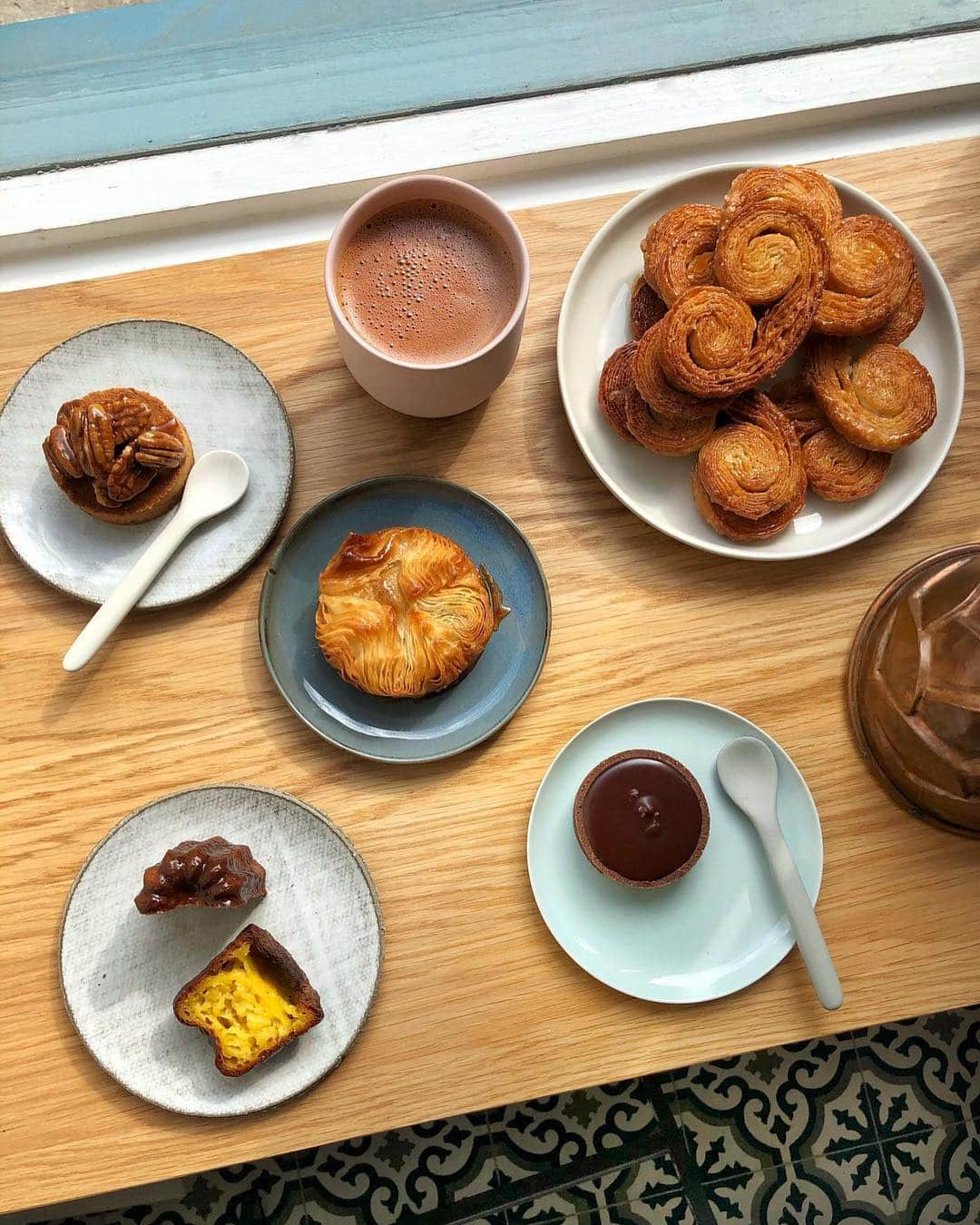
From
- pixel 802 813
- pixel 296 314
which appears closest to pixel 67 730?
pixel 296 314

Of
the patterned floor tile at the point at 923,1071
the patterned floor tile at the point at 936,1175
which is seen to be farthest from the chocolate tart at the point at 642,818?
the patterned floor tile at the point at 936,1175

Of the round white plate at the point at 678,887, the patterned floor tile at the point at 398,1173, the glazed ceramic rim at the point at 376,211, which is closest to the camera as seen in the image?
the glazed ceramic rim at the point at 376,211

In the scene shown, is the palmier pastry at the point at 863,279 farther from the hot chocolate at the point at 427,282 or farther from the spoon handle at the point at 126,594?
the spoon handle at the point at 126,594

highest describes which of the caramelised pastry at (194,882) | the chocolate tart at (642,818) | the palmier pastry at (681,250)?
the palmier pastry at (681,250)

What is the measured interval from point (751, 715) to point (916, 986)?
0.31 meters

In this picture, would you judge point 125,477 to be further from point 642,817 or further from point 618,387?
point 642,817

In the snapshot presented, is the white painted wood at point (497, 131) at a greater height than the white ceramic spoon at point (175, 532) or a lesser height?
greater

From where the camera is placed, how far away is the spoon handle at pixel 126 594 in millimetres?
974

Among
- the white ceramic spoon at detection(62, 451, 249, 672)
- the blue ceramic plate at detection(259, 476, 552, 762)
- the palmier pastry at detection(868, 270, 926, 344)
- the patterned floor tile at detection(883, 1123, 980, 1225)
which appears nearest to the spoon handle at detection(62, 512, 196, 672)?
the white ceramic spoon at detection(62, 451, 249, 672)

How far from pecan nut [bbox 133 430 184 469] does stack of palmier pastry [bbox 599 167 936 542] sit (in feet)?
1.42

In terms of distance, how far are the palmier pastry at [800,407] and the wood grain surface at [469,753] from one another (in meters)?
0.14

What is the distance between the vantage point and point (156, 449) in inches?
38.3

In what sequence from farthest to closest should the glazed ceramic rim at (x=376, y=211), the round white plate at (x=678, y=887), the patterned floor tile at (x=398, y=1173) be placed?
the patterned floor tile at (x=398, y=1173)
the round white plate at (x=678, y=887)
the glazed ceramic rim at (x=376, y=211)

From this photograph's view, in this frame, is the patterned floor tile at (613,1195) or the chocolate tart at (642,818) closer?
the chocolate tart at (642,818)
